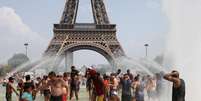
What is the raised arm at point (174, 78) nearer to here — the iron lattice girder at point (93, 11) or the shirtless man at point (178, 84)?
the shirtless man at point (178, 84)

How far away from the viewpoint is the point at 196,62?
59.7ft

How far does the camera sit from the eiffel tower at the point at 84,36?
269 ft

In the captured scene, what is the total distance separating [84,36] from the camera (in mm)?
85688

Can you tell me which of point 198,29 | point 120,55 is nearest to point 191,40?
point 198,29

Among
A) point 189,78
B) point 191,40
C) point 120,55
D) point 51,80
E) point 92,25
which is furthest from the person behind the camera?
point 92,25

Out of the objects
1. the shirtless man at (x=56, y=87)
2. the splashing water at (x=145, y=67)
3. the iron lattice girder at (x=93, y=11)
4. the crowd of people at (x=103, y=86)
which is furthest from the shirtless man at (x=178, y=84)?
the iron lattice girder at (x=93, y=11)

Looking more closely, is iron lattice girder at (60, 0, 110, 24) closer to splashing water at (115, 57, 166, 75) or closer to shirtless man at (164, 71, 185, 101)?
splashing water at (115, 57, 166, 75)

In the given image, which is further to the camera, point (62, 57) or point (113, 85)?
point (62, 57)

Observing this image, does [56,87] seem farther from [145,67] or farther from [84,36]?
[84,36]

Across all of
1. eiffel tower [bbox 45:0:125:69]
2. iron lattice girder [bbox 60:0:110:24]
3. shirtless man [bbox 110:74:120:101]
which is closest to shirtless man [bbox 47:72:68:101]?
shirtless man [bbox 110:74:120:101]

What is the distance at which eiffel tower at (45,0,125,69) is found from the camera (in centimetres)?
8194

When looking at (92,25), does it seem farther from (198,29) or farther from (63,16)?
(198,29)

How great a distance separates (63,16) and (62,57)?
319 inches

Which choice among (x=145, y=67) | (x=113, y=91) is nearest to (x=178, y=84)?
(x=113, y=91)
